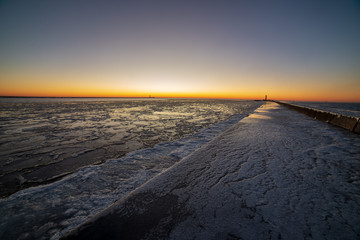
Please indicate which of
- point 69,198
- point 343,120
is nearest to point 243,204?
point 69,198

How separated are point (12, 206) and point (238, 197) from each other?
2.61 metres

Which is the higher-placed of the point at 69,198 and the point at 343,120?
the point at 343,120

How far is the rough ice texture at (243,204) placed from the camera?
1.17 m

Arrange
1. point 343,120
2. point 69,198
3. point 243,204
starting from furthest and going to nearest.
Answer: point 343,120 → point 69,198 → point 243,204

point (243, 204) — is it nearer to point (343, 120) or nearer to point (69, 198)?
point (69, 198)

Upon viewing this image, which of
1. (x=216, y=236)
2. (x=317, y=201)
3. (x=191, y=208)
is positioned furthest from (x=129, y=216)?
(x=317, y=201)

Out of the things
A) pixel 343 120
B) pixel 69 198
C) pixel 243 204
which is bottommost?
pixel 69 198

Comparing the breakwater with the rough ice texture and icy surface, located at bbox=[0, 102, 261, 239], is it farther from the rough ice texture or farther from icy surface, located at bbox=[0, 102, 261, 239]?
icy surface, located at bbox=[0, 102, 261, 239]

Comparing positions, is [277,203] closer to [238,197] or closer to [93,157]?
[238,197]

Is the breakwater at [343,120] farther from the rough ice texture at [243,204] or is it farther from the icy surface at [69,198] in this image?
the icy surface at [69,198]

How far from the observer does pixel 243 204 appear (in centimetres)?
148

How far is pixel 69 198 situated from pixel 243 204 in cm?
207

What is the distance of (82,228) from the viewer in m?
1.26

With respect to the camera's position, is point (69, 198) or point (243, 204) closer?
point (243, 204)
